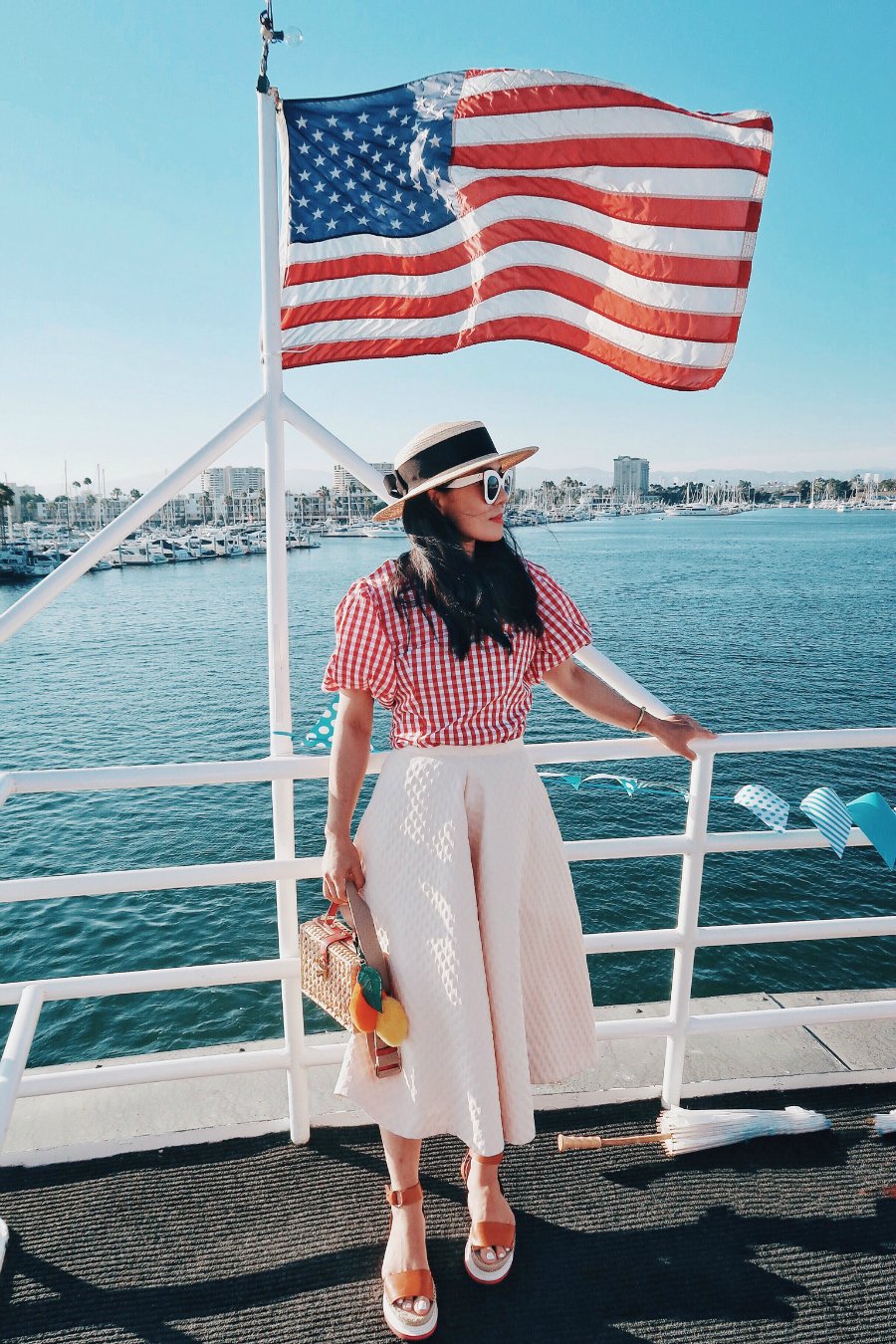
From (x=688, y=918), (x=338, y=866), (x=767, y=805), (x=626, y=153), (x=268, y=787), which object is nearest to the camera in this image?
(x=338, y=866)

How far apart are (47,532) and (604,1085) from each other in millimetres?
95656

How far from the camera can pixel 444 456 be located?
5.56ft

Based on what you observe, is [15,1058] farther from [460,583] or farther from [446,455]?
[446,455]

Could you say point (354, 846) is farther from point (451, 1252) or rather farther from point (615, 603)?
Result: point (615, 603)

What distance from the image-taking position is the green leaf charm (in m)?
1.69

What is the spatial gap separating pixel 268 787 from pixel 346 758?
15.3m

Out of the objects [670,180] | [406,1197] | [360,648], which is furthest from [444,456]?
[406,1197]

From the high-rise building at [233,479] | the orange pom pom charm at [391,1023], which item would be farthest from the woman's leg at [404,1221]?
the high-rise building at [233,479]

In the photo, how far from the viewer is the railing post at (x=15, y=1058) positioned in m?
1.81

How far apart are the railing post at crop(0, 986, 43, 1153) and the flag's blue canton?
6.57 feet

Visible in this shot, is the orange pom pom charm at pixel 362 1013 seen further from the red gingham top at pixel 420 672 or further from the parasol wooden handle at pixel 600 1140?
the parasol wooden handle at pixel 600 1140

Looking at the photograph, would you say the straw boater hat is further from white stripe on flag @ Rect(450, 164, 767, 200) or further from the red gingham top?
white stripe on flag @ Rect(450, 164, 767, 200)

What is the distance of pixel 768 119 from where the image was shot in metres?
2.41

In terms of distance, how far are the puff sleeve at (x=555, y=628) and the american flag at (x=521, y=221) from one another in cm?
97
